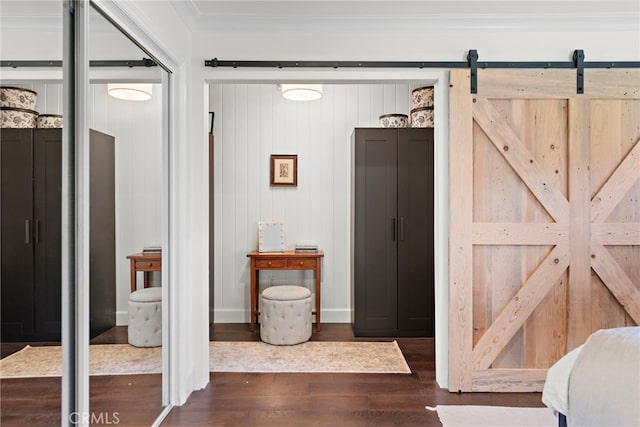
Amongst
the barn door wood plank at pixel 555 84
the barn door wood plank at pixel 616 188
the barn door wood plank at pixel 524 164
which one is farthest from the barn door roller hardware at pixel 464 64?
the barn door wood plank at pixel 616 188

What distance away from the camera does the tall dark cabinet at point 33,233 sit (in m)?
Answer: 1.23

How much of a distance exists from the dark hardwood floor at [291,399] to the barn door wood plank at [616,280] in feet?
2.86

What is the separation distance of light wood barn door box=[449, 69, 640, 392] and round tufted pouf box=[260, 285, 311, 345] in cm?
141

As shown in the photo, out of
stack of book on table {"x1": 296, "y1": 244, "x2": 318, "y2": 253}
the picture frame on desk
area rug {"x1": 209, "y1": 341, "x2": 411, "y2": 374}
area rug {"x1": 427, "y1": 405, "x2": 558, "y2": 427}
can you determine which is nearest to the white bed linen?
area rug {"x1": 427, "y1": 405, "x2": 558, "y2": 427}

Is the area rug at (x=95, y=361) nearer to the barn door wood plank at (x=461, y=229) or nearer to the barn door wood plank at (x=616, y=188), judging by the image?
the barn door wood plank at (x=461, y=229)

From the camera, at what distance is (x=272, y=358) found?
3.28m

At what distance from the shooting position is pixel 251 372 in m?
3.00

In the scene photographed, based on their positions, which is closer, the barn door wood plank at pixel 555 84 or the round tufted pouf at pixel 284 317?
the barn door wood plank at pixel 555 84

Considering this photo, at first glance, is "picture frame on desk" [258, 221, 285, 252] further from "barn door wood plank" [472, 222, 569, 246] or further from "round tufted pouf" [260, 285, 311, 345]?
"barn door wood plank" [472, 222, 569, 246]

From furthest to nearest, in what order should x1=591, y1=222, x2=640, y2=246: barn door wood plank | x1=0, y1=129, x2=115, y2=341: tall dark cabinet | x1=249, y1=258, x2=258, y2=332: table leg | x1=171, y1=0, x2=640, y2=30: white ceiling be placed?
x1=249, y1=258, x2=258, y2=332: table leg, x1=591, y1=222, x2=640, y2=246: barn door wood plank, x1=171, y1=0, x2=640, y2=30: white ceiling, x1=0, y1=129, x2=115, y2=341: tall dark cabinet

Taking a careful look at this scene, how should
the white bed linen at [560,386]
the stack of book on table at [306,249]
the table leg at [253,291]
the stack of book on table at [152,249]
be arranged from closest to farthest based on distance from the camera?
the white bed linen at [560,386] < the stack of book on table at [152,249] < the table leg at [253,291] < the stack of book on table at [306,249]

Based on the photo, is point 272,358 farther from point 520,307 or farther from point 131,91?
point 131,91

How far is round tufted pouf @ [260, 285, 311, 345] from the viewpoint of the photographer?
3568 mm

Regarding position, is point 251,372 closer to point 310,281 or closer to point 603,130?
point 310,281
